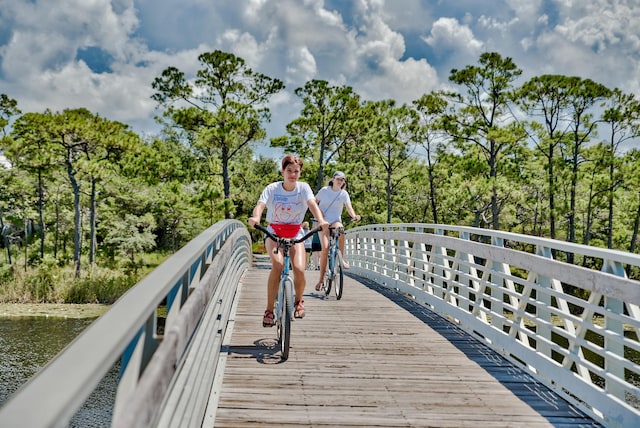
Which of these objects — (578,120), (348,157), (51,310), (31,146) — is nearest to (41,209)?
(31,146)

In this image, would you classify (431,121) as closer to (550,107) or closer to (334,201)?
(550,107)

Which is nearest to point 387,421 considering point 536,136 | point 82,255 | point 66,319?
point 66,319

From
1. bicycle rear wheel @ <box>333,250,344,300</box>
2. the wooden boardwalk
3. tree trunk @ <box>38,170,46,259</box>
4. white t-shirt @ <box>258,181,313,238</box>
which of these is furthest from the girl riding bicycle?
tree trunk @ <box>38,170,46,259</box>

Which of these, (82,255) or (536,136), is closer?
(536,136)

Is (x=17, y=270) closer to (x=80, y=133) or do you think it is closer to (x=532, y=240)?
(x=80, y=133)

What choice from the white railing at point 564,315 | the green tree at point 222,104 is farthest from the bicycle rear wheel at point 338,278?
the green tree at point 222,104

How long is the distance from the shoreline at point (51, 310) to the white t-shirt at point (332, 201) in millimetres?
22841

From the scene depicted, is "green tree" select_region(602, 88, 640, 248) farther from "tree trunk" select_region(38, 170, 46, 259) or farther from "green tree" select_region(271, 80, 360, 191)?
"tree trunk" select_region(38, 170, 46, 259)

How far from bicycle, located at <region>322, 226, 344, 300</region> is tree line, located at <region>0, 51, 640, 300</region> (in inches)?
823

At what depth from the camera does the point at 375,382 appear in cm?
500

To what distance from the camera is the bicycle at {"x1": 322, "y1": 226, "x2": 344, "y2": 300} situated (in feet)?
31.0

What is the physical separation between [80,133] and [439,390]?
120ft

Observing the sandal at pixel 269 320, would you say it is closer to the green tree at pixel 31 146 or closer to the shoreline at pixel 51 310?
the shoreline at pixel 51 310

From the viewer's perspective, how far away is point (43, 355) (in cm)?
2178
